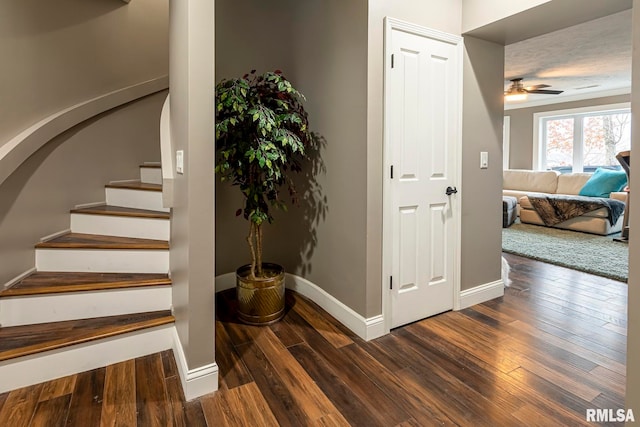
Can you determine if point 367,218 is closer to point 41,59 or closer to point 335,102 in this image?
point 335,102

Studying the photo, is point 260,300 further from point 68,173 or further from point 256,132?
point 68,173

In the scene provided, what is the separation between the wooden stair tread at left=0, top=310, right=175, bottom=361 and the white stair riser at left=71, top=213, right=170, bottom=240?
2.05 ft

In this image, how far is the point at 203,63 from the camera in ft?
5.21

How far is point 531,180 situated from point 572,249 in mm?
2983

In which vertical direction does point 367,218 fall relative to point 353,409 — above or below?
above

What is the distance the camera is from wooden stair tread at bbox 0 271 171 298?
6.50 feet

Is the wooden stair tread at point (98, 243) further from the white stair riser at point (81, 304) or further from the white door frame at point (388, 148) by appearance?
the white door frame at point (388, 148)

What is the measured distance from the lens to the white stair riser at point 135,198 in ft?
9.11

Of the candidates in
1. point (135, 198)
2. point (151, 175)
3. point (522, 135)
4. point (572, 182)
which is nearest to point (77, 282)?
point (135, 198)

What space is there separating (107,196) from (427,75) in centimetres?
276

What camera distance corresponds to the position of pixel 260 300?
2434mm

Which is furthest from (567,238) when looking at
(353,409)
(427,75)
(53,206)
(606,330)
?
(53,206)

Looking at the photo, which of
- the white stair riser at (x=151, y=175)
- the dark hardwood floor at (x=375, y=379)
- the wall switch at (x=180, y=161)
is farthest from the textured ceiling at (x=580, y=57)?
the white stair riser at (x=151, y=175)

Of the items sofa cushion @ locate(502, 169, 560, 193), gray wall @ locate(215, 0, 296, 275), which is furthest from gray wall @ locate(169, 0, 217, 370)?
sofa cushion @ locate(502, 169, 560, 193)
